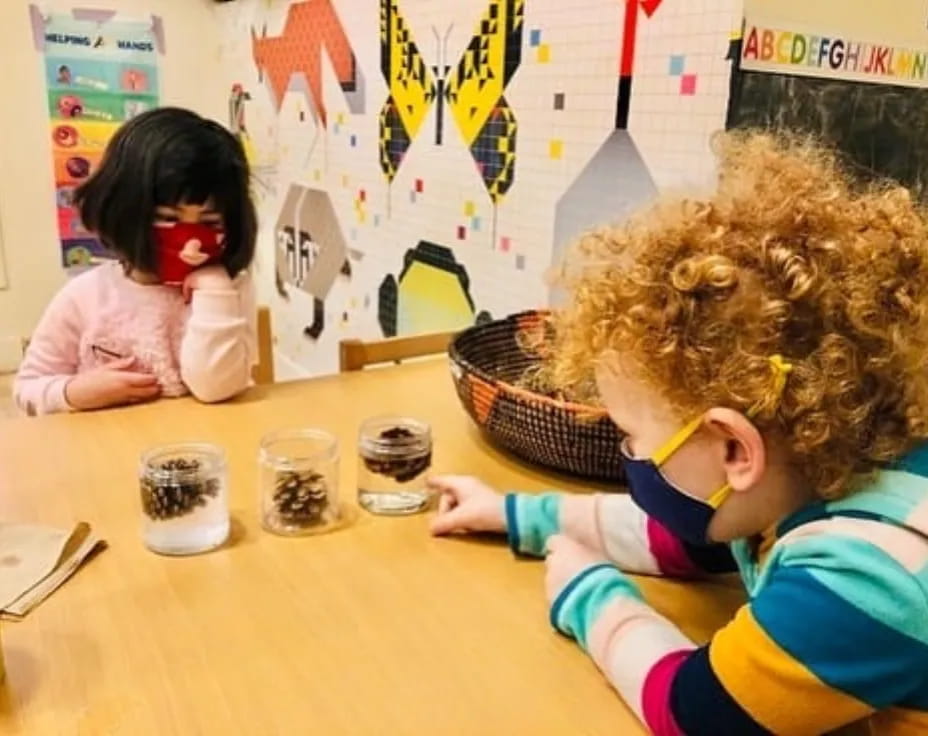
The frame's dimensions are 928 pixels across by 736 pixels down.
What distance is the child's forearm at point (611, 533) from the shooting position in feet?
2.31

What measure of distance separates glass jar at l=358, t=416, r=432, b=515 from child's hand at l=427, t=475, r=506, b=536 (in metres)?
0.04

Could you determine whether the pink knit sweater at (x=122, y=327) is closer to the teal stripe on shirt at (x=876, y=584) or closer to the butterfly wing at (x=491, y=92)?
the butterfly wing at (x=491, y=92)

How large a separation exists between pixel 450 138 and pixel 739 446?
1.15 metres

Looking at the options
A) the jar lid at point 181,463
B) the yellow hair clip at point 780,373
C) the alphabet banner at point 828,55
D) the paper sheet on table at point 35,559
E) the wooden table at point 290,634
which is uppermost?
the alphabet banner at point 828,55

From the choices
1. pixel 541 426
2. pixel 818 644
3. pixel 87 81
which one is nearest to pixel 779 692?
pixel 818 644

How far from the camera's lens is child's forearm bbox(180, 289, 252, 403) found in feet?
3.51

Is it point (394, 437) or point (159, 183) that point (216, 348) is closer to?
point (159, 183)

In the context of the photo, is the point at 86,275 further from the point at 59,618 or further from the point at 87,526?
the point at 59,618

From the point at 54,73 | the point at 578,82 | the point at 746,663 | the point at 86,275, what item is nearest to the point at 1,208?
the point at 54,73

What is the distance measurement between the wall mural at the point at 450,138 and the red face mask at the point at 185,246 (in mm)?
502

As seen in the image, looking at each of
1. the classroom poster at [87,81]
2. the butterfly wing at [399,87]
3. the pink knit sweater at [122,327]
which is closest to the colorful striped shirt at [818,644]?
the pink knit sweater at [122,327]

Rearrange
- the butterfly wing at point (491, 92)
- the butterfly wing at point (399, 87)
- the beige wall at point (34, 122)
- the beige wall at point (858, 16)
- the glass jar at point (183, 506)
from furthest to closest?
1. the beige wall at point (34, 122)
2. the butterfly wing at point (399, 87)
3. the butterfly wing at point (491, 92)
4. the beige wall at point (858, 16)
5. the glass jar at point (183, 506)

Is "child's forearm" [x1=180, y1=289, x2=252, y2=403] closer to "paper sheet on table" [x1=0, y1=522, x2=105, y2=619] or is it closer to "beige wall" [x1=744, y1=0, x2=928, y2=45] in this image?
"paper sheet on table" [x1=0, y1=522, x2=105, y2=619]

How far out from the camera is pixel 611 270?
0.57m
